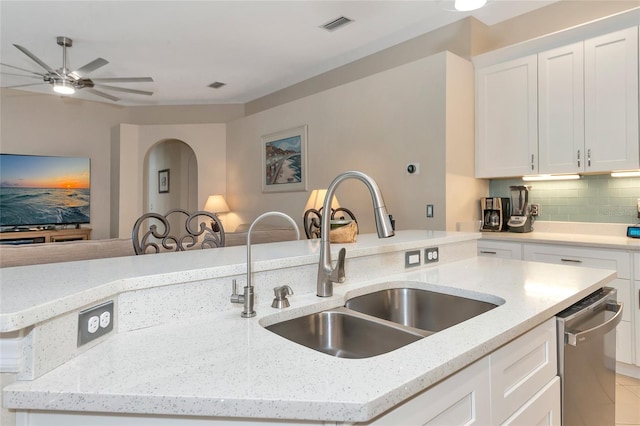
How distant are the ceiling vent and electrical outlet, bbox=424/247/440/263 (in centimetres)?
288

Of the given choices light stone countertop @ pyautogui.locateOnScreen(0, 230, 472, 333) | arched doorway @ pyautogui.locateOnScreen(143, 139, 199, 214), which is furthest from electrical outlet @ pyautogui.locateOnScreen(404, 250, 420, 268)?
arched doorway @ pyautogui.locateOnScreen(143, 139, 199, 214)

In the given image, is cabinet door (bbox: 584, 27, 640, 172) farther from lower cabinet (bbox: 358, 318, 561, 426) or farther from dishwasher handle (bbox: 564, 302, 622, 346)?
lower cabinet (bbox: 358, 318, 561, 426)

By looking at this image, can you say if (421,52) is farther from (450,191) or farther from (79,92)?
(79,92)

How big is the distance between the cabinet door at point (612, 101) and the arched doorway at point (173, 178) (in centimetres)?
615

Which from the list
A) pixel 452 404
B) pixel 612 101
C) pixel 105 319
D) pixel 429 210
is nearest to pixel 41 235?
pixel 429 210

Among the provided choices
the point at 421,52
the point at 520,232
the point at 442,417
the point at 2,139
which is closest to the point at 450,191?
the point at 520,232

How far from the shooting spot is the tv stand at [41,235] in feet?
17.3

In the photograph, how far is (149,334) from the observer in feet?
3.13

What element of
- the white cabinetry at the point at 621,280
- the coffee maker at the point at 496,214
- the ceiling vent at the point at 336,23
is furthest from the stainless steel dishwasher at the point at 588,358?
the ceiling vent at the point at 336,23

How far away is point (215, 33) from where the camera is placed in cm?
413

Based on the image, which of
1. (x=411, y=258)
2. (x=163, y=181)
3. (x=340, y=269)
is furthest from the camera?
(x=163, y=181)

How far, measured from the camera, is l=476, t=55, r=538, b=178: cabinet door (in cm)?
339

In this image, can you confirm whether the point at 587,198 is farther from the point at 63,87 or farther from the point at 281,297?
the point at 63,87

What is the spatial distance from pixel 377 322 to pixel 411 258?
72cm
